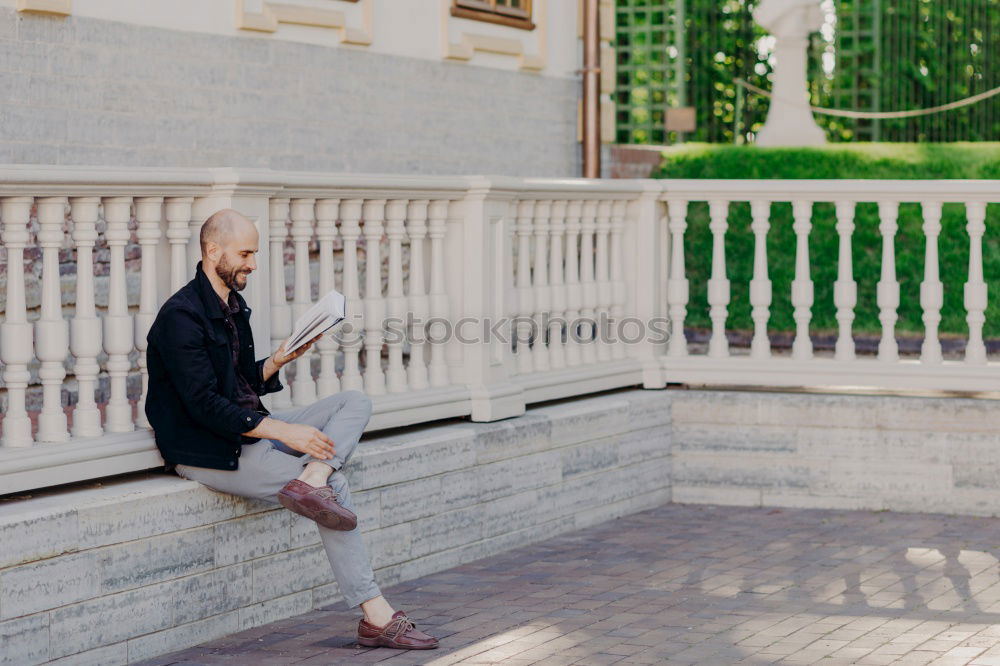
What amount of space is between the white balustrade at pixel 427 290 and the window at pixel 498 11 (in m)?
1.72

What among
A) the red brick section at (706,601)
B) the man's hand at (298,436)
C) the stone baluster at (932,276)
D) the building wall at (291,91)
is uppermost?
the building wall at (291,91)

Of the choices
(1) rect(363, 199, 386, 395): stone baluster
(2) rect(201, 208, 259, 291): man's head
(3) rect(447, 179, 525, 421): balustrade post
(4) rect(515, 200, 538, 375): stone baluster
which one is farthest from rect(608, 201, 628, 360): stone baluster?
(2) rect(201, 208, 259, 291): man's head

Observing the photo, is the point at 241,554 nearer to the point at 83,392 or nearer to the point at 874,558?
the point at 83,392

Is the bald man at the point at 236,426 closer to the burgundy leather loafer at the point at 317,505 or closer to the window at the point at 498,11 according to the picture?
the burgundy leather loafer at the point at 317,505

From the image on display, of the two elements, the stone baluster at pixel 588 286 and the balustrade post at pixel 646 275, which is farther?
the balustrade post at pixel 646 275

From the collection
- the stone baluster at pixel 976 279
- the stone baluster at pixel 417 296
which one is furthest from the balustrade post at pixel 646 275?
the stone baluster at pixel 417 296

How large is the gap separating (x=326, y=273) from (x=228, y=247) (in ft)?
3.33

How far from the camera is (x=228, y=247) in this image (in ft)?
19.1

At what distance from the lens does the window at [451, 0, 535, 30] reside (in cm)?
1061

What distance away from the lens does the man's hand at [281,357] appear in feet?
19.9

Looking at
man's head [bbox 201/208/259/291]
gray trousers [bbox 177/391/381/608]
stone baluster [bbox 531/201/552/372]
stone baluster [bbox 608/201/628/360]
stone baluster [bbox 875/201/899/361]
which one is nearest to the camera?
man's head [bbox 201/208/259/291]

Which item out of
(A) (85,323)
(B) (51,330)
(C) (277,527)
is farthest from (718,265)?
(B) (51,330)

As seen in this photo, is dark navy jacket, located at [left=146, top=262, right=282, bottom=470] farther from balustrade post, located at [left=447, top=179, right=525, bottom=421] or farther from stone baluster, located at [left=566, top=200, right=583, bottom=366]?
stone baluster, located at [left=566, top=200, right=583, bottom=366]

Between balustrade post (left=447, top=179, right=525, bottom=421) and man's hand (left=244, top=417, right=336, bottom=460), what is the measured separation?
1.79 meters
